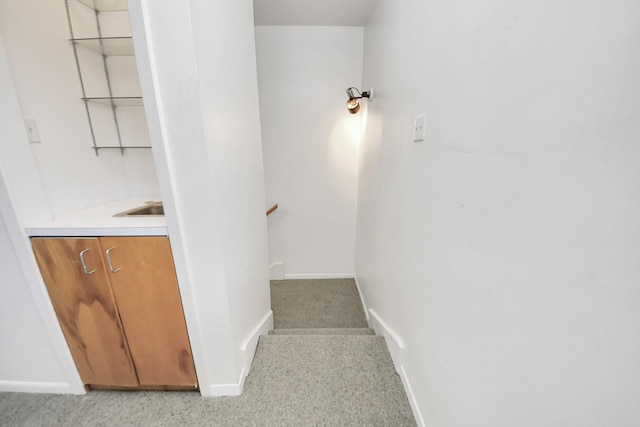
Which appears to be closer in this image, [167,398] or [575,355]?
[575,355]

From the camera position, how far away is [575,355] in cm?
42

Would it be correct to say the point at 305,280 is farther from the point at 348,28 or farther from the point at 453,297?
the point at 348,28

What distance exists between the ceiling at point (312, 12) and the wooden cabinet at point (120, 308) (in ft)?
7.01

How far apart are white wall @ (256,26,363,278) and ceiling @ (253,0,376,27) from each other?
85mm

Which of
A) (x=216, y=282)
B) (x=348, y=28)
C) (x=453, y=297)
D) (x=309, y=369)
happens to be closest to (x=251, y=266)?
(x=216, y=282)

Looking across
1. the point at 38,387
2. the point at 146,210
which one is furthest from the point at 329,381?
the point at 38,387

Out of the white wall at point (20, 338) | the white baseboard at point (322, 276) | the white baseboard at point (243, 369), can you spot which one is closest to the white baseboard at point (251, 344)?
the white baseboard at point (243, 369)

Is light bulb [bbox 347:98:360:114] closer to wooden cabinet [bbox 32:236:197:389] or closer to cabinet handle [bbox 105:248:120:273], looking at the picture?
wooden cabinet [bbox 32:236:197:389]

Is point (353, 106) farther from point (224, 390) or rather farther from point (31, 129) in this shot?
point (224, 390)

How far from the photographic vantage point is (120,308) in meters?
1.12

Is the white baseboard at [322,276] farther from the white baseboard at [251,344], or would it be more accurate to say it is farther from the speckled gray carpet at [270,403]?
the speckled gray carpet at [270,403]

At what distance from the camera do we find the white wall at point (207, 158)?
0.86 metres

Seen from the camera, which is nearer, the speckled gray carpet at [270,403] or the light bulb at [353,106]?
the speckled gray carpet at [270,403]

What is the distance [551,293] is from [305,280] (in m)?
2.62
